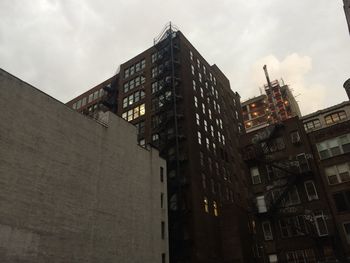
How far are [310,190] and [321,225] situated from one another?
3.51 meters

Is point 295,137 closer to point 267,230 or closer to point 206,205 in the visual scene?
point 267,230

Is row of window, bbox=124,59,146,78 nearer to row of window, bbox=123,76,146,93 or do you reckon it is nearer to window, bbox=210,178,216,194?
row of window, bbox=123,76,146,93

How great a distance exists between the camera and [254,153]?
3712cm

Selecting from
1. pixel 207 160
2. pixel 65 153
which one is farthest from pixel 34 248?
pixel 207 160

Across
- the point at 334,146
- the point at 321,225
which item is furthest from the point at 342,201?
the point at 334,146

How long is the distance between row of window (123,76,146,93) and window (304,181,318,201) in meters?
39.4

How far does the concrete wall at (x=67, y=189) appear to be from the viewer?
2711cm

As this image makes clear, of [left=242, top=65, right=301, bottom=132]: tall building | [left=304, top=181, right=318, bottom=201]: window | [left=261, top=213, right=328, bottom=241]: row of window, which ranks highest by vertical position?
[left=242, top=65, right=301, bottom=132]: tall building

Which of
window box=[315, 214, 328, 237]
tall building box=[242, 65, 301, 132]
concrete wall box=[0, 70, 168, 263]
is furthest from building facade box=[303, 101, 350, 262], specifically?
tall building box=[242, 65, 301, 132]

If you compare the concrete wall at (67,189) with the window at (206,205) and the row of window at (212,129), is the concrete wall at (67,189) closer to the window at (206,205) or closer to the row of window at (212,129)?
the window at (206,205)

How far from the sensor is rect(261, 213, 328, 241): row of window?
101 feet

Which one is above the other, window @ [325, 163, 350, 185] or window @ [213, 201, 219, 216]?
window @ [213, 201, 219, 216]

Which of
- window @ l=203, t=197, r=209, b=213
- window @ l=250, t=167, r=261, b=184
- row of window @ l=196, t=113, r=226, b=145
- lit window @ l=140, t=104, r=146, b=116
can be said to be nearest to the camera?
window @ l=250, t=167, r=261, b=184

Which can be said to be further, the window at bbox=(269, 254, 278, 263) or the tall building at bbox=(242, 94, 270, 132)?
the tall building at bbox=(242, 94, 270, 132)
